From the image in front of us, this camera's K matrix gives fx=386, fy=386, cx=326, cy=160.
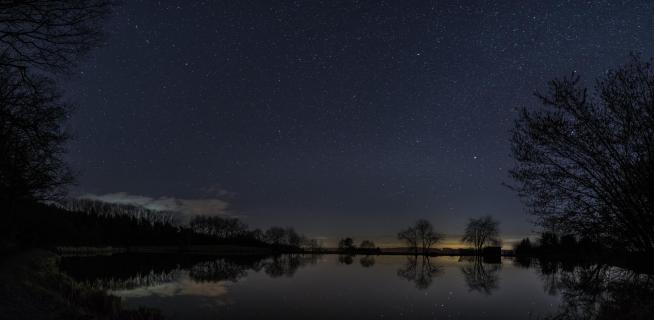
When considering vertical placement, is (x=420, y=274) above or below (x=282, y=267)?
above

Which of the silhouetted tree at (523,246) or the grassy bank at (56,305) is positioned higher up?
the grassy bank at (56,305)

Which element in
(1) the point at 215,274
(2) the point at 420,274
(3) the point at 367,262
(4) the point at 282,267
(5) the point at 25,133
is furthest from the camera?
(3) the point at 367,262

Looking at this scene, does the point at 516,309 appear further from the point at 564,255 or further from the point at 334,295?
the point at 334,295

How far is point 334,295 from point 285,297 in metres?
3.02

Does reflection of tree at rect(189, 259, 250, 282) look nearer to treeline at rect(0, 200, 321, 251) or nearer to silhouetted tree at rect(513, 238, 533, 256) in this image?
treeline at rect(0, 200, 321, 251)

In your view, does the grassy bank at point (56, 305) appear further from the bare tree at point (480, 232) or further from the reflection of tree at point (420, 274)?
the bare tree at point (480, 232)

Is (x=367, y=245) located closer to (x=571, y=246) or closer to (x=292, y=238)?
(x=292, y=238)

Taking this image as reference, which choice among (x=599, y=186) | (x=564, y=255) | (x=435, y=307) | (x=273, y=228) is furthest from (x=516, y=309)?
(x=273, y=228)

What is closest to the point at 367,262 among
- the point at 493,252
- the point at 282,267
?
the point at 282,267

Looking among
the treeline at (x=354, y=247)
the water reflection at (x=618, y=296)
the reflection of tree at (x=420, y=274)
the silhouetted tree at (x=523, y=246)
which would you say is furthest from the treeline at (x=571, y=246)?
the treeline at (x=354, y=247)

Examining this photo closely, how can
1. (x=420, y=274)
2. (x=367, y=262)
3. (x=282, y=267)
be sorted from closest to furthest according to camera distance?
(x=420, y=274)
(x=282, y=267)
(x=367, y=262)

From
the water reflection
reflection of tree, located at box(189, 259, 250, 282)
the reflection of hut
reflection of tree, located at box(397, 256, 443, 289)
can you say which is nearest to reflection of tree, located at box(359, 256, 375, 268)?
reflection of tree, located at box(397, 256, 443, 289)

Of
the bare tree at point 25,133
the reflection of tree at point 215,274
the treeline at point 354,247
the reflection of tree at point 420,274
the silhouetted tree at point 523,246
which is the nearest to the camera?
the bare tree at point 25,133

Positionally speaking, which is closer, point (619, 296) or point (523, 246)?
point (619, 296)
